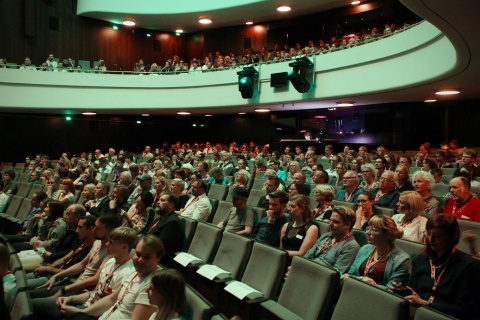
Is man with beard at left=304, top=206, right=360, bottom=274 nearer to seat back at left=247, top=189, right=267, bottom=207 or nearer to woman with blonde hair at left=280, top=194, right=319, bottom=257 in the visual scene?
woman with blonde hair at left=280, top=194, right=319, bottom=257

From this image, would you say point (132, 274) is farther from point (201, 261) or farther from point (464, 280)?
point (464, 280)

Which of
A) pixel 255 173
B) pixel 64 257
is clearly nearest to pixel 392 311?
pixel 64 257

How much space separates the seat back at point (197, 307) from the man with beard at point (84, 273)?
134 cm

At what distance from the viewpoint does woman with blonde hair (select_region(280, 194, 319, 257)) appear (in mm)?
3256

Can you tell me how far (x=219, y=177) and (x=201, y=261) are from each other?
10.9 feet

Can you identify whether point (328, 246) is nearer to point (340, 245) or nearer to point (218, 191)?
point (340, 245)

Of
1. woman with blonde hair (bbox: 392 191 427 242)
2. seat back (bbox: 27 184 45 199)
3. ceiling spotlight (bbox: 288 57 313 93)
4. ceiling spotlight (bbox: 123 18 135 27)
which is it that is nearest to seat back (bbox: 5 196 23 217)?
seat back (bbox: 27 184 45 199)

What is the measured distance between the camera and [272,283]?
105 inches

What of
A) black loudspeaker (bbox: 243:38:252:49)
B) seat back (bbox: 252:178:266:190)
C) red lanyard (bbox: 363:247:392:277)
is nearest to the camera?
red lanyard (bbox: 363:247:392:277)

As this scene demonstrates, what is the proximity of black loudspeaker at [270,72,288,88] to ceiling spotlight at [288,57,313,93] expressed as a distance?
1.91 ft

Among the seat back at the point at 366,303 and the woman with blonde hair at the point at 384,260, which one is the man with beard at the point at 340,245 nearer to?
the woman with blonde hair at the point at 384,260

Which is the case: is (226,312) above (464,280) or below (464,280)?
below

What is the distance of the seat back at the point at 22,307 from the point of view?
2.08m

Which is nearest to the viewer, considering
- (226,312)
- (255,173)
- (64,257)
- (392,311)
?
(392,311)
